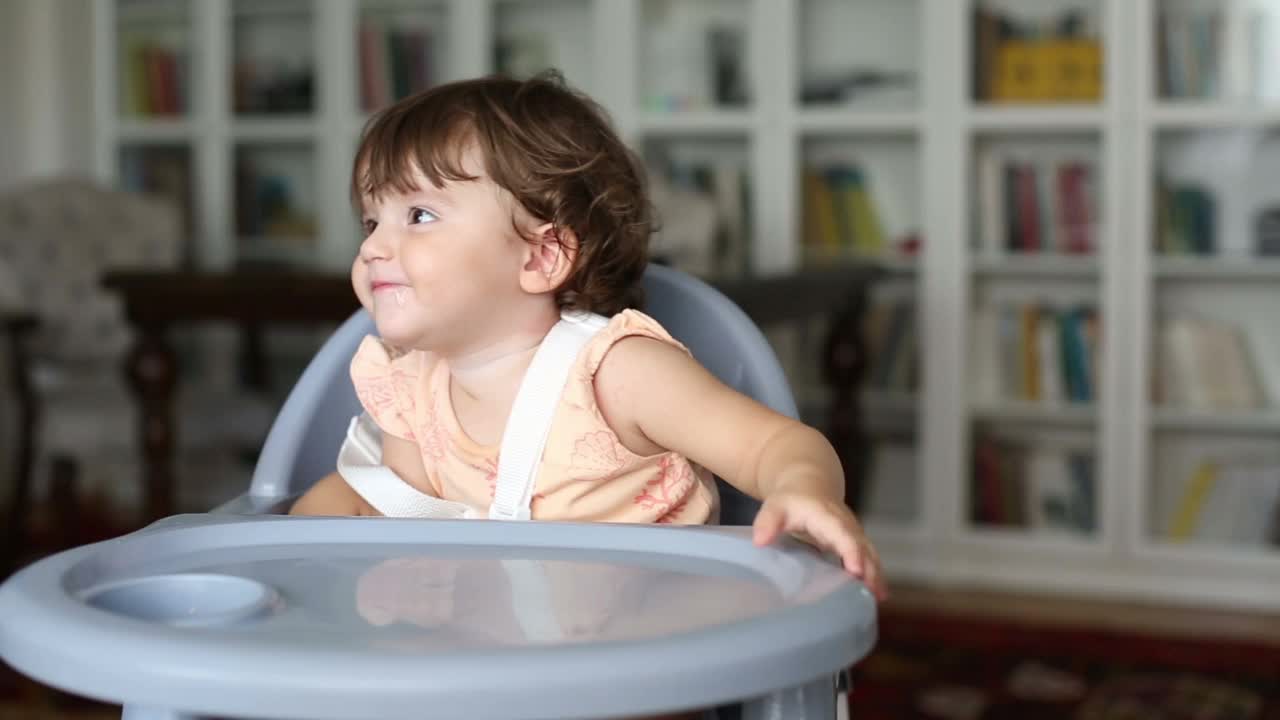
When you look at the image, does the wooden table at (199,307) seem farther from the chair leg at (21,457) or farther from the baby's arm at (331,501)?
the baby's arm at (331,501)

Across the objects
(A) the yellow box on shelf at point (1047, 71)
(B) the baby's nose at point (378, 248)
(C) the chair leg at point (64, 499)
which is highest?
(A) the yellow box on shelf at point (1047, 71)

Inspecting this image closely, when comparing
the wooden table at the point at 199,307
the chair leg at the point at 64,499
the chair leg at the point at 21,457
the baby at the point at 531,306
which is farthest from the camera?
the chair leg at the point at 64,499

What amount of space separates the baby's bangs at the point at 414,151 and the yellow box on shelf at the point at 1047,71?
253 centimetres

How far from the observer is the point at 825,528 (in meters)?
0.87

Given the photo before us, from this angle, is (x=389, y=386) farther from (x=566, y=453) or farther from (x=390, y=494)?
(x=566, y=453)

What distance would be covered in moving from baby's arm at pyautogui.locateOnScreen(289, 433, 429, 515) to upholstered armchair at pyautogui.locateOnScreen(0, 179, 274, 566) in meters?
2.08

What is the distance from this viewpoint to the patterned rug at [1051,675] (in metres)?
2.55

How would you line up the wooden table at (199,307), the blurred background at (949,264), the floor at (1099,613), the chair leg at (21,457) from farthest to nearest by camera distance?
the blurred background at (949,264)
the chair leg at (21,457)
the floor at (1099,613)
the wooden table at (199,307)

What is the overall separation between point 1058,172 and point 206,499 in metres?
2.18

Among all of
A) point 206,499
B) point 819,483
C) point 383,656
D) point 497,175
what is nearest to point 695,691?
point 383,656

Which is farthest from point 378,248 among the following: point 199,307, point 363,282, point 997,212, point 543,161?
point 997,212

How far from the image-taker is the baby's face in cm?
111

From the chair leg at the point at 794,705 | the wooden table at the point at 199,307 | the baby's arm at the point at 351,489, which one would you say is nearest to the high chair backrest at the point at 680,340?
the baby's arm at the point at 351,489

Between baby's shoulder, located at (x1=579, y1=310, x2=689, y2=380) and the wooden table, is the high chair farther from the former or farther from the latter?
the wooden table
